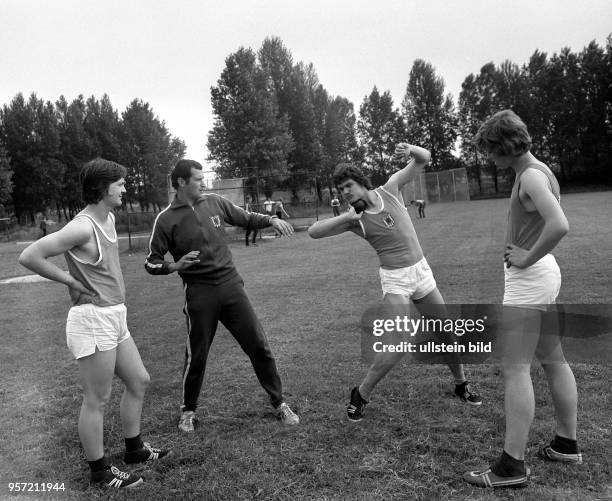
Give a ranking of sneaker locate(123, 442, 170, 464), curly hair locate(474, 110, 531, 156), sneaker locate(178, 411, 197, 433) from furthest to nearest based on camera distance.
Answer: sneaker locate(178, 411, 197, 433) → sneaker locate(123, 442, 170, 464) → curly hair locate(474, 110, 531, 156)

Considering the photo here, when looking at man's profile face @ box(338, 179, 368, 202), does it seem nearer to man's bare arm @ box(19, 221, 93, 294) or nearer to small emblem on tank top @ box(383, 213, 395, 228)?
small emblem on tank top @ box(383, 213, 395, 228)

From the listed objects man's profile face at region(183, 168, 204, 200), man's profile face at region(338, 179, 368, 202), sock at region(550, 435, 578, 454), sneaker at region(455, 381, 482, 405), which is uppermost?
man's profile face at region(183, 168, 204, 200)

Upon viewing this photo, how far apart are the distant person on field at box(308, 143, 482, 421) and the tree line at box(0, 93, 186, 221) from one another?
169 ft

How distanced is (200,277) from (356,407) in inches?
64.5

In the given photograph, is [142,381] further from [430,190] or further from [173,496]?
Answer: [430,190]

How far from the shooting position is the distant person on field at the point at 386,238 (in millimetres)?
3953

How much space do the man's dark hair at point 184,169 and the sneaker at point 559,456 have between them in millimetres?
3220

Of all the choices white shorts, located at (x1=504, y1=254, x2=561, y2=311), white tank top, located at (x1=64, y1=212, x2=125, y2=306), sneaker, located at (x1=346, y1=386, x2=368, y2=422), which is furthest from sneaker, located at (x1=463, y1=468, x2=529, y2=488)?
white tank top, located at (x1=64, y1=212, x2=125, y2=306)

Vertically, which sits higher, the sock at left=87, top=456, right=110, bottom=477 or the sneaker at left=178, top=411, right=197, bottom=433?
the sock at left=87, top=456, right=110, bottom=477

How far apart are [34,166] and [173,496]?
59.6 metres

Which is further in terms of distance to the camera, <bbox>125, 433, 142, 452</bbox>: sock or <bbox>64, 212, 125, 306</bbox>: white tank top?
<bbox>125, 433, 142, 452</bbox>: sock

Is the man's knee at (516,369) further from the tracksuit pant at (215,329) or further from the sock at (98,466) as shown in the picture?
the sock at (98,466)

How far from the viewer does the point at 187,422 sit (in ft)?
13.3

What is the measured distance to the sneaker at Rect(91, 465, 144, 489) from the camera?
3236mm
